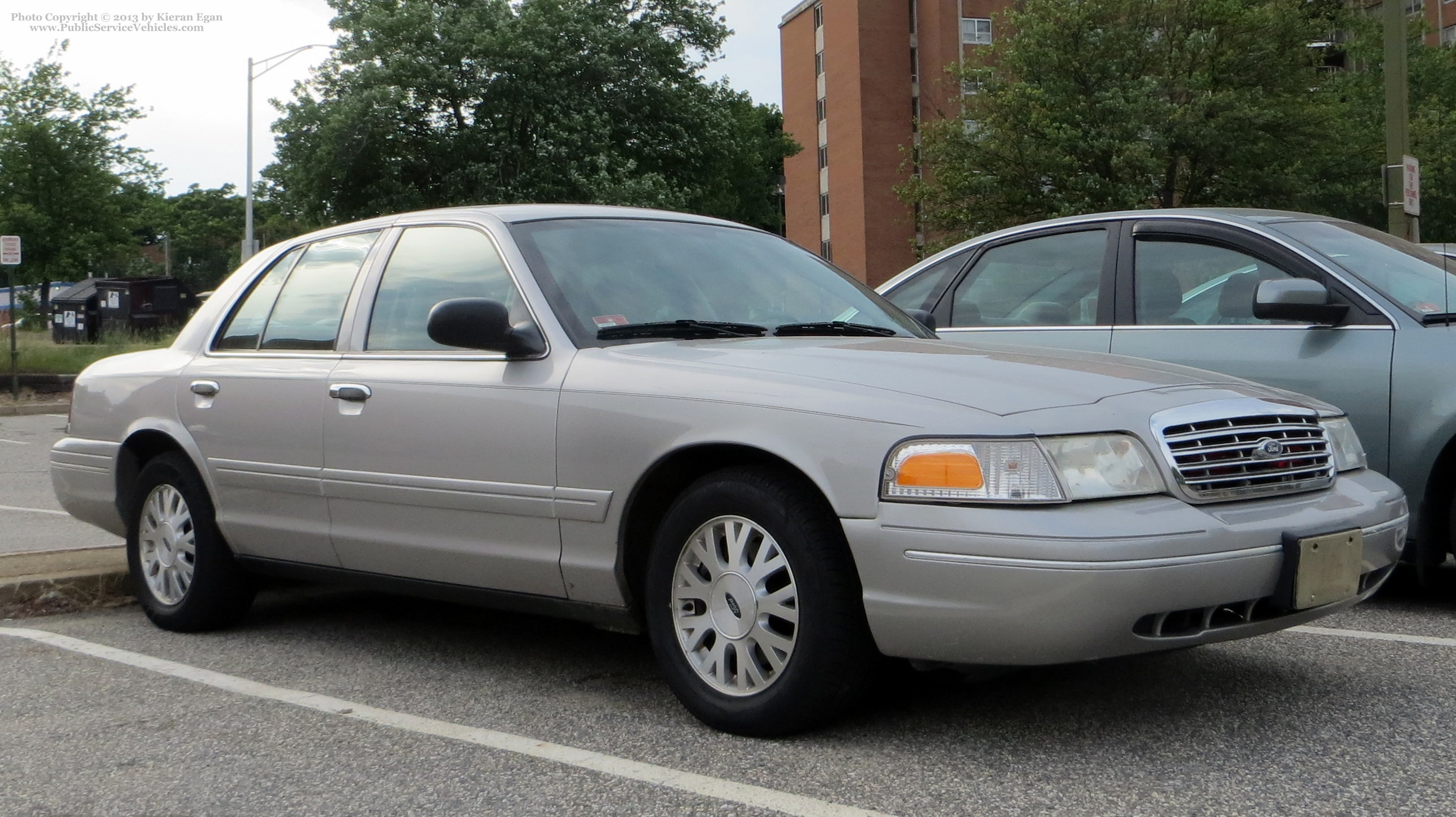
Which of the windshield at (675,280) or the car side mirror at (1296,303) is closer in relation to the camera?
the windshield at (675,280)

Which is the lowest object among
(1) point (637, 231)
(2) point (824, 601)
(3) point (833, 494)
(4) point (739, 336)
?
(2) point (824, 601)

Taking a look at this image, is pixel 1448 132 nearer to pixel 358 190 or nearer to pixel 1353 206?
pixel 1353 206

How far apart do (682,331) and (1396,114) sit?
923 centimetres

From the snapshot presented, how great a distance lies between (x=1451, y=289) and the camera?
5539 mm

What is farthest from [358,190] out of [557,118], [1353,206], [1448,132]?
[1448,132]

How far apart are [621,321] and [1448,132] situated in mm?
36147

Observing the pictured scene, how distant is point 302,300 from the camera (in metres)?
5.25

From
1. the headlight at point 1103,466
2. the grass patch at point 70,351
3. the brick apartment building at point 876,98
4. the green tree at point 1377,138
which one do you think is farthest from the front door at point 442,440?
the brick apartment building at point 876,98

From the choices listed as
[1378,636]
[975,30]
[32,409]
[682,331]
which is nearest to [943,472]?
[682,331]

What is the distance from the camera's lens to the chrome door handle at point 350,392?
464 cm

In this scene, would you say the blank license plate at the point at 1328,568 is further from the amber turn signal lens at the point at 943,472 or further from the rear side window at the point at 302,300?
the rear side window at the point at 302,300

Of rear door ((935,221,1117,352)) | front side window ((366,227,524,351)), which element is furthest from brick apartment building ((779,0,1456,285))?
front side window ((366,227,524,351))

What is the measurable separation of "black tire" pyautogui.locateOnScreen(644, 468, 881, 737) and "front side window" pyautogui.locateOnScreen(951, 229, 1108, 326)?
9.95ft

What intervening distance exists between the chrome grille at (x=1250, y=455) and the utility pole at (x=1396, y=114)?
26.8 feet
